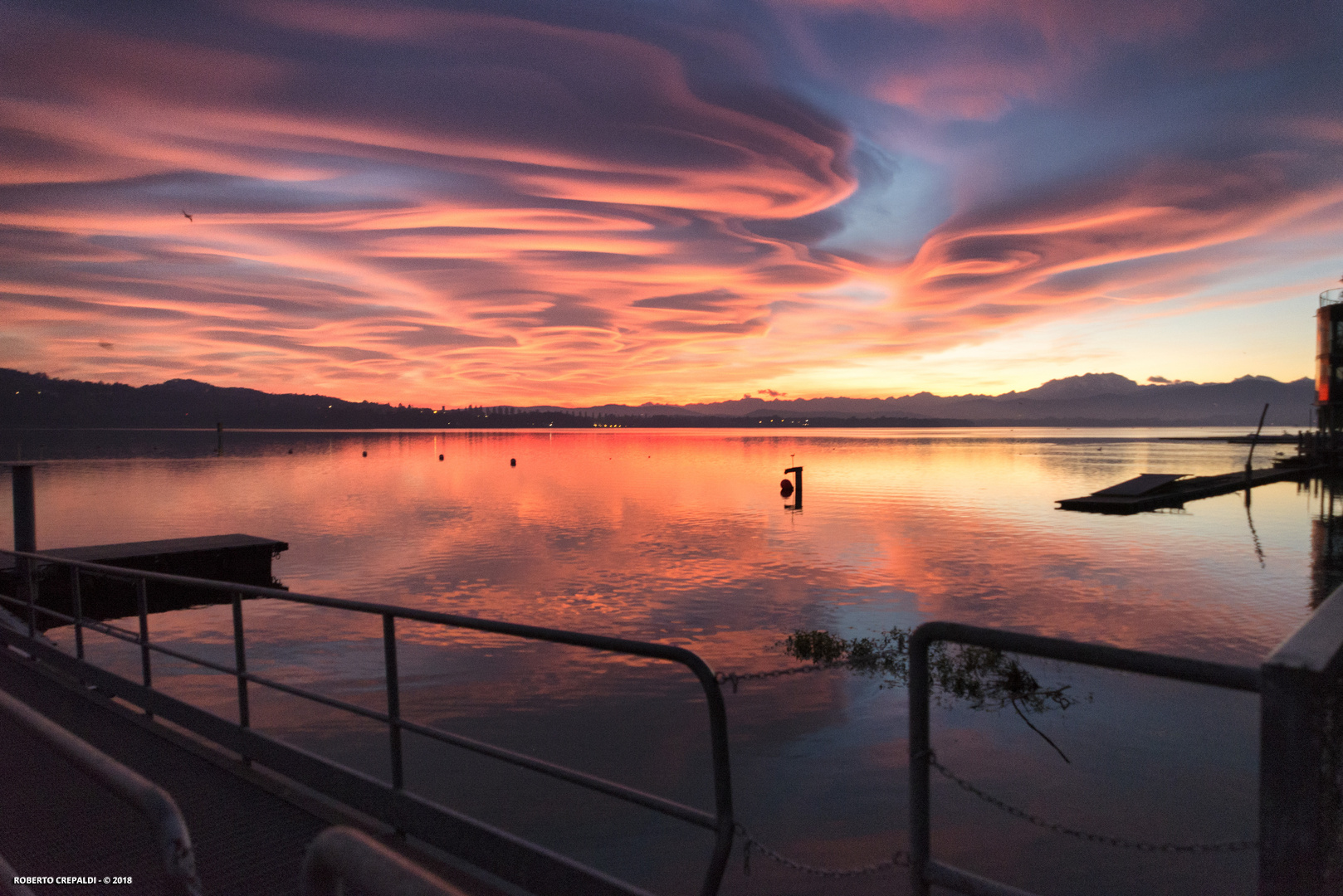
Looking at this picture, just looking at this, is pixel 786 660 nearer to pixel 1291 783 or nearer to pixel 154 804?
pixel 1291 783

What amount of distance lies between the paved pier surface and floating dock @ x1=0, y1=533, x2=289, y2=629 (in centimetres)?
1767

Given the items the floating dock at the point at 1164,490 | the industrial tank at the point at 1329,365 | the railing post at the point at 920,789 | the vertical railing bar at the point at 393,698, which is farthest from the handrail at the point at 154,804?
the industrial tank at the point at 1329,365

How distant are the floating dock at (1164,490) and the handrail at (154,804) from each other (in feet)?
156

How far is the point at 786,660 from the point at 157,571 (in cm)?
1813

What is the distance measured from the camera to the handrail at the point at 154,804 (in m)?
1.85

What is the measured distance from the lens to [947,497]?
179 feet

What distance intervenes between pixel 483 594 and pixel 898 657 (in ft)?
43.6

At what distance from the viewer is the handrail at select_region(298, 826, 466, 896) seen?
1509mm

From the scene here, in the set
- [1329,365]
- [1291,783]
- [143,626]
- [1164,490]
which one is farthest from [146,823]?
[1329,365]

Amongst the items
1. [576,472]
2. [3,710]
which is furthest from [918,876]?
[576,472]

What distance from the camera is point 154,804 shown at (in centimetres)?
190

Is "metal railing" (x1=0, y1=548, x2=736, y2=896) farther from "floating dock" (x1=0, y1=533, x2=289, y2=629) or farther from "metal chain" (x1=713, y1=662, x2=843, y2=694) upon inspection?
"floating dock" (x1=0, y1=533, x2=289, y2=629)

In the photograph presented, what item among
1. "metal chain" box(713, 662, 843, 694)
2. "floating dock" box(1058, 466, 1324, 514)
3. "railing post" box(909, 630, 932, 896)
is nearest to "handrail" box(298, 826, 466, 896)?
"railing post" box(909, 630, 932, 896)

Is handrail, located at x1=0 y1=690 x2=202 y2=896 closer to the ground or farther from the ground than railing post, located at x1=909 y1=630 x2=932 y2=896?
farther from the ground
